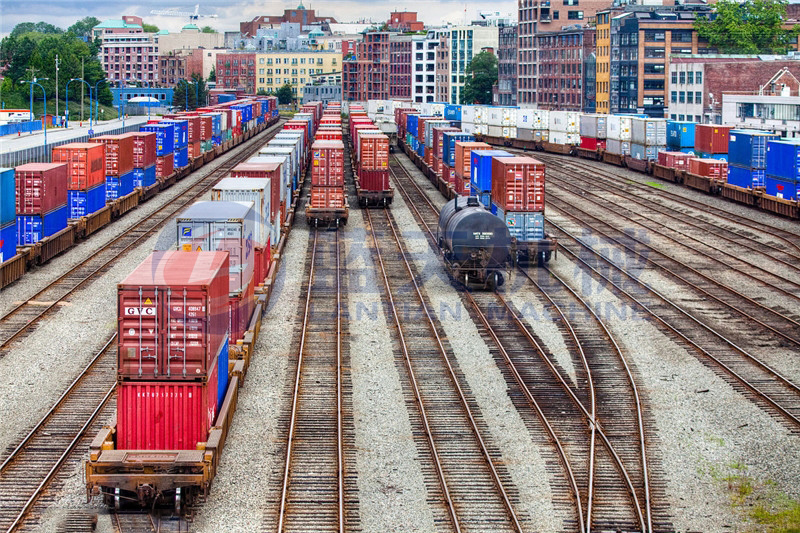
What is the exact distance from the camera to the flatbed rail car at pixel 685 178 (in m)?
57.4

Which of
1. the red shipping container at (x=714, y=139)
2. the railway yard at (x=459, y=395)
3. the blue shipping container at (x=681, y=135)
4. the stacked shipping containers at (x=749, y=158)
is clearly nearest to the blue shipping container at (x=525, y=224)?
the railway yard at (x=459, y=395)

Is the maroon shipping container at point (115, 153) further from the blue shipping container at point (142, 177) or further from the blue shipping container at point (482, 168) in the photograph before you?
the blue shipping container at point (482, 168)

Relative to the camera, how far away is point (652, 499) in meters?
19.1

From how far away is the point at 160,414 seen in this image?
60.5 feet

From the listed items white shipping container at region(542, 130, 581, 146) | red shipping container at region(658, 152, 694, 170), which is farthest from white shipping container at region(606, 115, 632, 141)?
white shipping container at region(542, 130, 581, 146)

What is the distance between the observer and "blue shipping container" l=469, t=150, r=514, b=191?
46.6 meters

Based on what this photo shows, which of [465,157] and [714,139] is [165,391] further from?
[714,139]

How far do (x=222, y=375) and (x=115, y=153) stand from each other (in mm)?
38412

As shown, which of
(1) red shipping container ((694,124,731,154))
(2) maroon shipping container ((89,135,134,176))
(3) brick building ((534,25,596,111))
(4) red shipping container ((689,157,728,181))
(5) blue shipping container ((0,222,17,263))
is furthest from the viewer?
(3) brick building ((534,25,596,111))

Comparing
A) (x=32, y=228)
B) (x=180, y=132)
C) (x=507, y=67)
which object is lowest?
(x=32, y=228)

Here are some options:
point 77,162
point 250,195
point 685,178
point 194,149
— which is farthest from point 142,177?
point 685,178

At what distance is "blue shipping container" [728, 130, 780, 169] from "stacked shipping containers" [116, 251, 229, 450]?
48411 mm

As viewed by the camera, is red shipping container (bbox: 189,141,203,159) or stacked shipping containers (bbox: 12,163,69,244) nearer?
stacked shipping containers (bbox: 12,163,69,244)

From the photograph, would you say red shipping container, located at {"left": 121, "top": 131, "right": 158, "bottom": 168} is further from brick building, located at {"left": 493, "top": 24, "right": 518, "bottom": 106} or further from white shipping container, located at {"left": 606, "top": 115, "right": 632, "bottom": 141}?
brick building, located at {"left": 493, "top": 24, "right": 518, "bottom": 106}
